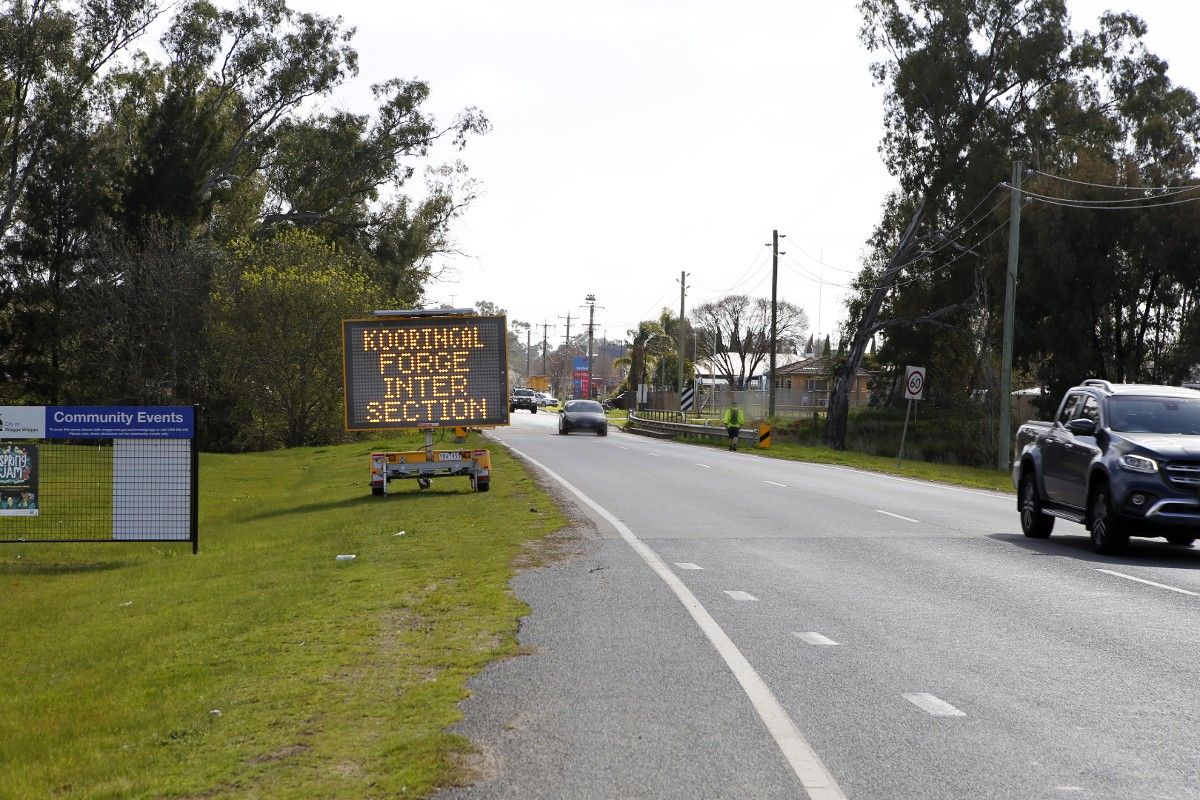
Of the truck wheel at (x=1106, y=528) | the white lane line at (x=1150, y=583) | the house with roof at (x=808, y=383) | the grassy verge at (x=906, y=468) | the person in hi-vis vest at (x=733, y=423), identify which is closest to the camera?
the white lane line at (x=1150, y=583)

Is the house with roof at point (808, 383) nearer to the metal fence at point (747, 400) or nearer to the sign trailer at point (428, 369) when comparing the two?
the metal fence at point (747, 400)

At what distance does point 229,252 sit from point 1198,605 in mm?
44683

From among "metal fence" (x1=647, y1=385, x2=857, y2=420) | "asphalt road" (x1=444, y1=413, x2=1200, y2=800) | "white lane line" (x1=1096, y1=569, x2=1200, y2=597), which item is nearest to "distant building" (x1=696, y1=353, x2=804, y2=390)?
"metal fence" (x1=647, y1=385, x2=857, y2=420)

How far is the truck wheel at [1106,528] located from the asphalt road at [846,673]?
33cm

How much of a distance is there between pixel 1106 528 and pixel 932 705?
8.92 m

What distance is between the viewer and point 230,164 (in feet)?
181

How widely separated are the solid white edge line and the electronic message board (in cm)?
962

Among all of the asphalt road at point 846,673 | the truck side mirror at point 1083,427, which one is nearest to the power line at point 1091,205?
the truck side mirror at point 1083,427

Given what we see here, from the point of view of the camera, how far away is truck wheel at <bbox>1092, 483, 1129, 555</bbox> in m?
15.3

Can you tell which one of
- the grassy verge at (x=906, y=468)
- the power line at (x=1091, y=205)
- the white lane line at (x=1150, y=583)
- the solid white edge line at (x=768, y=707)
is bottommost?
the grassy verge at (x=906, y=468)

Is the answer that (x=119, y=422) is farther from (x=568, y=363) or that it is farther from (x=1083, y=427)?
(x=568, y=363)

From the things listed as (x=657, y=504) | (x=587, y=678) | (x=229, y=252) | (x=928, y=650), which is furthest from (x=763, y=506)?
(x=229, y=252)

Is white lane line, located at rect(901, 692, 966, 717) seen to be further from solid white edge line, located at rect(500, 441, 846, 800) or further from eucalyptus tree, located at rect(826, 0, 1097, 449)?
eucalyptus tree, located at rect(826, 0, 1097, 449)

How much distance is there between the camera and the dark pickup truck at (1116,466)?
48.8ft
